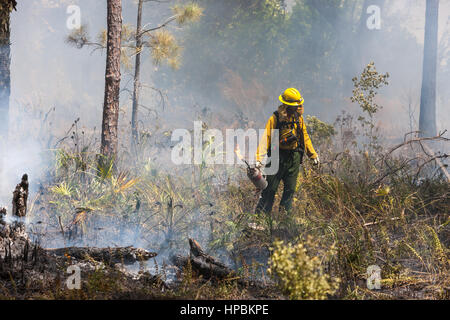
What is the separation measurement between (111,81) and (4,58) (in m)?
1.85

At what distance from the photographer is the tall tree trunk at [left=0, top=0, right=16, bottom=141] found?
5.27 meters

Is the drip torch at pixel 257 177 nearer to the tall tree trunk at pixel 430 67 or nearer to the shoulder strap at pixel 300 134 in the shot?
the shoulder strap at pixel 300 134

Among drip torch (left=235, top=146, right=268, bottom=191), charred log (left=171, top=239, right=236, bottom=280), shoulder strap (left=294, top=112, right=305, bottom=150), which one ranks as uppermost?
shoulder strap (left=294, top=112, right=305, bottom=150)

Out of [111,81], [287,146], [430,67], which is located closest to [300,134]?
[287,146]

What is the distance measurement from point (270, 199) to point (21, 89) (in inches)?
889

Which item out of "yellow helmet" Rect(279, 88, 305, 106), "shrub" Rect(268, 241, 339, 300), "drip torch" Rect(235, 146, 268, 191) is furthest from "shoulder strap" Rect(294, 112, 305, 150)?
"shrub" Rect(268, 241, 339, 300)

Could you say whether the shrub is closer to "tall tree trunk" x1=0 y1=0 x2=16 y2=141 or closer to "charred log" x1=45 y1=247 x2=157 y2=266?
"charred log" x1=45 y1=247 x2=157 y2=266

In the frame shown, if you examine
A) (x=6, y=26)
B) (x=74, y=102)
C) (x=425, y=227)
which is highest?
(x=74, y=102)

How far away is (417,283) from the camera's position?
4.09 metres

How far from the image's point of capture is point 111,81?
23.5 feet

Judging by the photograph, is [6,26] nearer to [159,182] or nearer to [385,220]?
[159,182]

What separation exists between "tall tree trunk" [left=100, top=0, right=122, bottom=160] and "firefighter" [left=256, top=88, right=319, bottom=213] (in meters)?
2.68

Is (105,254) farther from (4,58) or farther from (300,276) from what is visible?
(4,58)
